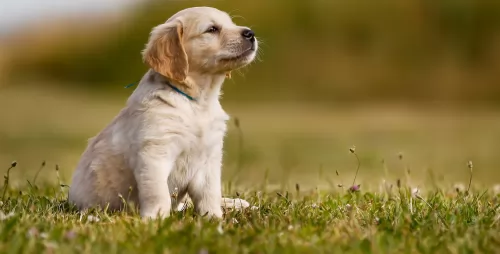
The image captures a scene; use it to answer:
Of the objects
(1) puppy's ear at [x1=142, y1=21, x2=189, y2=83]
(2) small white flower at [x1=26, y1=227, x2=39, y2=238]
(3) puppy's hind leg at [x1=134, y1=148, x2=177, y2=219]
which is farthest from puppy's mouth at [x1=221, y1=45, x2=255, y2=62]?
(2) small white flower at [x1=26, y1=227, x2=39, y2=238]

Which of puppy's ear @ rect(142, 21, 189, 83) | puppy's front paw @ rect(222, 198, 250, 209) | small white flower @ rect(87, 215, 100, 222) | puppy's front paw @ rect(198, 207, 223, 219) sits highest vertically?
puppy's ear @ rect(142, 21, 189, 83)

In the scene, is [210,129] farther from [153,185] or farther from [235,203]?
[235,203]

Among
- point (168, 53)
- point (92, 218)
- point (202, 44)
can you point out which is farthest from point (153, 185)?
point (202, 44)

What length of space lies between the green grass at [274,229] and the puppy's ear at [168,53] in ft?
2.90

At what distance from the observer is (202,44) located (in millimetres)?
4484

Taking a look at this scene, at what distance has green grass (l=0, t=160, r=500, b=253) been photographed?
328 cm

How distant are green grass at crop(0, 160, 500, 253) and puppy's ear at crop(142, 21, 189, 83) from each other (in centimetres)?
89

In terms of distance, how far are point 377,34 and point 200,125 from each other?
49.9 ft

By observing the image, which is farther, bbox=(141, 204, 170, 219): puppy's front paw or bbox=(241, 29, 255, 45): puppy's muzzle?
bbox=(241, 29, 255, 45): puppy's muzzle

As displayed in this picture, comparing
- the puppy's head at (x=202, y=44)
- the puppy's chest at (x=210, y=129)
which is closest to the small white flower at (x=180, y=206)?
the puppy's chest at (x=210, y=129)

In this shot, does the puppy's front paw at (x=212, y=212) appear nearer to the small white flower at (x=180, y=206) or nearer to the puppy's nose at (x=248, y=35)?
the small white flower at (x=180, y=206)

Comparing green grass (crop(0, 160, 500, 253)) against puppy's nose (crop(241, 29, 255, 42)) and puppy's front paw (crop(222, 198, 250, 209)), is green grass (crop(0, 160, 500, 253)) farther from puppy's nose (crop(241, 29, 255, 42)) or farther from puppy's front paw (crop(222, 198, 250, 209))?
puppy's nose (crop(241, 29, 255, 42))

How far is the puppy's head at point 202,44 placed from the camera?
4.43 m

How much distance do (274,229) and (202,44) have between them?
1396mm
